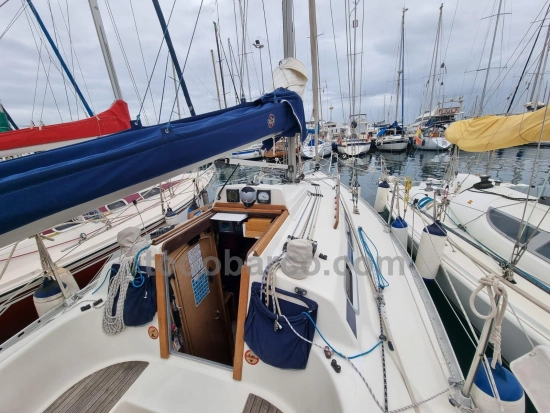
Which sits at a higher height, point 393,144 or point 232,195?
point 232,195

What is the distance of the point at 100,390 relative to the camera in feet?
6.56

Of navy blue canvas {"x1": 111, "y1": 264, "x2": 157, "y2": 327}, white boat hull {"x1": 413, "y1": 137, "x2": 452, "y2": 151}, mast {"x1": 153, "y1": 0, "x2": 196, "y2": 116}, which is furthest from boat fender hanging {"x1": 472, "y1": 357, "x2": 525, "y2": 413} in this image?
white boat hull {"x1": 413, "y1": 137, "x2": 452, "y2": 151}

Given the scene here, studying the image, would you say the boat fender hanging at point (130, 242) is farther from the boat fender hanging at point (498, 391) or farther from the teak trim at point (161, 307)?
the boat fender hanging at point (498, 391)

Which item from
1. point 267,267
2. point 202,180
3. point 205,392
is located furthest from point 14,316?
point 202,180

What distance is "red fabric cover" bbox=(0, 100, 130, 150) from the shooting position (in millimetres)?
3182

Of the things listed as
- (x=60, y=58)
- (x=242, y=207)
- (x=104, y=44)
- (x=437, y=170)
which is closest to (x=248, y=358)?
(x=242, y=207)

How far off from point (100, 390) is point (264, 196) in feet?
7.80

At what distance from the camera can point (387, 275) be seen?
2908 millimetres

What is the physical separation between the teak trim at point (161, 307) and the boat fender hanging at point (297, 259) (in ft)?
3.48

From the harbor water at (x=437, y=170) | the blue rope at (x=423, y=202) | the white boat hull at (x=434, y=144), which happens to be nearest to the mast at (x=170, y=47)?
the harbor water at (x=437, y=170)

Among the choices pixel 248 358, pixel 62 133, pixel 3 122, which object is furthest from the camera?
pixel 3 122

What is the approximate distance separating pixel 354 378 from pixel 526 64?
6344mm

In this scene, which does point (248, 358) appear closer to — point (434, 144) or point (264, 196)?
point (264, 196)

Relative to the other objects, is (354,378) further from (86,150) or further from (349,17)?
(349,17)
